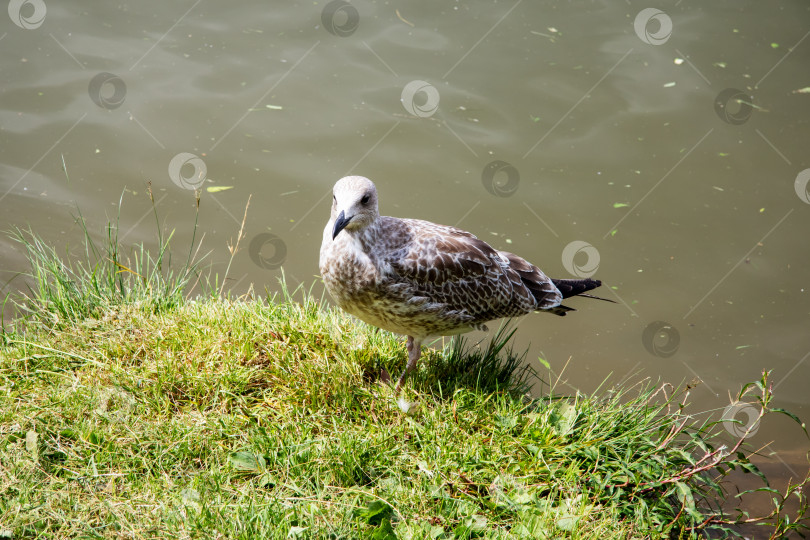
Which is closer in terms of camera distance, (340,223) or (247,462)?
(247,462)

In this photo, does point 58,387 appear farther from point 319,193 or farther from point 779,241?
point 779,241

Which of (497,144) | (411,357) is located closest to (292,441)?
(411,357)

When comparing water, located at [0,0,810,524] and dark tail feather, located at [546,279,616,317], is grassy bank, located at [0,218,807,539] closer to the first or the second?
dark tail feather, located at [546,279,616,317]

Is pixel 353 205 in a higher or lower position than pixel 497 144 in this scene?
lower

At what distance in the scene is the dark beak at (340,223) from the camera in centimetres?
334

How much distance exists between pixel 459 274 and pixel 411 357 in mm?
537

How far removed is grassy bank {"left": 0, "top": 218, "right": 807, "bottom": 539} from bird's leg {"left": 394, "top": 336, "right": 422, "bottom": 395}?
8 cm

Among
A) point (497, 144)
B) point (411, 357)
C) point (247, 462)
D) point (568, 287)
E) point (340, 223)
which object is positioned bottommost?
point (247, 462)

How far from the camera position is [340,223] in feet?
11.1

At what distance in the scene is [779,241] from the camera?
6.01 metres

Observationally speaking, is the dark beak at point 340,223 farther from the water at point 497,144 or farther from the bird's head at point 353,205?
the water at point 497,144

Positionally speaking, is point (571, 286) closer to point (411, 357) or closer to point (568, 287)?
point (568, 287)

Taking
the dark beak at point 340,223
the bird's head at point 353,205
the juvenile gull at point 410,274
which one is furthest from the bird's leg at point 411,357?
the dark beak at point 340,223

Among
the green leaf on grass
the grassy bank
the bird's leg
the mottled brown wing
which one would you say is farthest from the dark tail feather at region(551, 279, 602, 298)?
the green leaf on grass
